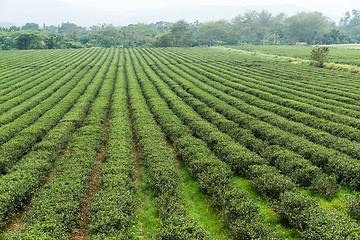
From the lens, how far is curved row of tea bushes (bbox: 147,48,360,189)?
37.4 ft

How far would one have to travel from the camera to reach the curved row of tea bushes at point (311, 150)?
1141 cm

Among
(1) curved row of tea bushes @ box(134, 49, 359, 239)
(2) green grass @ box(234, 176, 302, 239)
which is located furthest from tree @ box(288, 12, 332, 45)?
(2) green grass @ box(234, 176, 302, 239)

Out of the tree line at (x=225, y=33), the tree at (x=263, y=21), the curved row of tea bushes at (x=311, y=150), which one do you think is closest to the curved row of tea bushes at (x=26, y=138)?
the curved row of tea bushes at (x=311, y=150)

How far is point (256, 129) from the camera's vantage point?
16.7 m

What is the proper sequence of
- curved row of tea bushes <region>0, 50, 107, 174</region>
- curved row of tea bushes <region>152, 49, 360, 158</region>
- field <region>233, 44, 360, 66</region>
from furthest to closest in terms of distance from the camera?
field <region>233, 44, 360, 66</region> < curved row of tea bushes <region>152, 49, 360, 158</region> < curved row of tea bushes <region>0, 50, 107, 174</region>

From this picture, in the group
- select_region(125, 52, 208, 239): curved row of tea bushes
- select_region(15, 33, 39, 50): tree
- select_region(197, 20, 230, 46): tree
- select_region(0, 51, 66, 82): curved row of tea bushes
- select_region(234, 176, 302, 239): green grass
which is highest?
select_region(197, 20, 230, 46): tree

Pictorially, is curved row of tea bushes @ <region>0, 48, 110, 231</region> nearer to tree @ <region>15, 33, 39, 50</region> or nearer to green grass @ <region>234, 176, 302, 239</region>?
green grass @ <region>234, 176, 302, 239</region>

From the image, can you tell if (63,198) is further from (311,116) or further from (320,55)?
(320,55)

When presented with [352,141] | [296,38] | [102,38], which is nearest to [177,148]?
[352,141]

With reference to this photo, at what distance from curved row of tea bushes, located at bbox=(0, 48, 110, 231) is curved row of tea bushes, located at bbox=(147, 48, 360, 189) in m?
13.9

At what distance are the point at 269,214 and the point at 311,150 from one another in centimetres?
575

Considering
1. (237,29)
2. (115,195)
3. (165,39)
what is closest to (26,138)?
(115,195)

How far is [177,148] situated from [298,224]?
323 inches

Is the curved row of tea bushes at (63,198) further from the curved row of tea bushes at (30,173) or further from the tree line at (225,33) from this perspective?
the tree line at (225,33)
